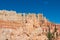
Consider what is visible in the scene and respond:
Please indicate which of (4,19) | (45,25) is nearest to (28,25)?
(4,19)

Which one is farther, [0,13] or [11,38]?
[0,13]

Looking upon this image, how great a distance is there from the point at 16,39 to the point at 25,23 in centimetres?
573

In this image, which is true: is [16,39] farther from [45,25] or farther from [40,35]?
[45,25]

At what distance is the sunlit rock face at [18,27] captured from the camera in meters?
35.7

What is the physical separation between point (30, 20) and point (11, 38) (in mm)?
7745

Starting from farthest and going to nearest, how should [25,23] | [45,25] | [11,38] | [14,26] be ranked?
[45,25], [25,23], [14,26], [11,38]

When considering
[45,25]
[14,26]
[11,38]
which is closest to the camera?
[11,38]

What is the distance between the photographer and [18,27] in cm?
3834

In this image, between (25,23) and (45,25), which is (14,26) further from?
(45,25)

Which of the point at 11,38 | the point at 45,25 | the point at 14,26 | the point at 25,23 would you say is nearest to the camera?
the point at 11,38

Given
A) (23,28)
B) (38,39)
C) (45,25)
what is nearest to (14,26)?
(23,28)

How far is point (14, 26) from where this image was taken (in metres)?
38.4

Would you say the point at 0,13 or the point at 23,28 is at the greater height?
the point at 0,13

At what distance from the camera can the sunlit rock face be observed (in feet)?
117
